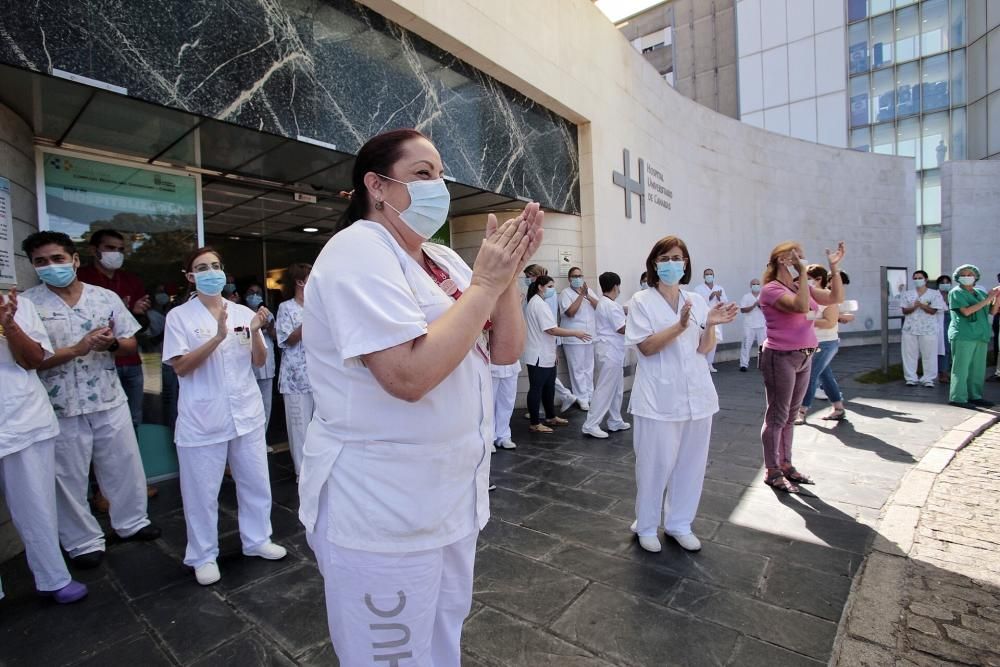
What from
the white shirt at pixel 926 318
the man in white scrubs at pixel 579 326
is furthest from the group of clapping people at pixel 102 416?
the white shirt at pixel 926 318

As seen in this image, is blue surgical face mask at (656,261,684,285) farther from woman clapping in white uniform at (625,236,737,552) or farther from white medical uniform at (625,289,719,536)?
white medical uniform at (625,289,719,536)

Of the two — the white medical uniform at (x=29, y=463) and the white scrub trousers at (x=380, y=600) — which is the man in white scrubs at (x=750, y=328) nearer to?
the white scrub trousers at (x=380, y=600)

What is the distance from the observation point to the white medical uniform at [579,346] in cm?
714

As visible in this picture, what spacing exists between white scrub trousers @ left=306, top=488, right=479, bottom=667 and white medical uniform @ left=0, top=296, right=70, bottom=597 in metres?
2.50

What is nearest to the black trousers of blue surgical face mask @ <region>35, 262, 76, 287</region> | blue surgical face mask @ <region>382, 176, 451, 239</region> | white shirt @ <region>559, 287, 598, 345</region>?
white shirt @ <region>559, 287, 598, 345</region>

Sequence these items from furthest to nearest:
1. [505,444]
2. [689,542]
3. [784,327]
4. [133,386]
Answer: [505,444] < [133,386] < [784,327] < [689,542]

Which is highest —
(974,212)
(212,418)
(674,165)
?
(674,165)

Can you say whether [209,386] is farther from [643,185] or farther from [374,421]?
[643,185]

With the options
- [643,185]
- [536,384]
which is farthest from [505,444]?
[643,185]

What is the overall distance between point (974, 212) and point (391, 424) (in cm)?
2160

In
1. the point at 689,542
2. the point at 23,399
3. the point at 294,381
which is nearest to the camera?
the point at 23,399

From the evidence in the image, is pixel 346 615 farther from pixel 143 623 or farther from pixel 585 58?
pixel 585 58

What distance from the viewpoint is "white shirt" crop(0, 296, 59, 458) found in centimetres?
271

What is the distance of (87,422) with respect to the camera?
11.2ft
